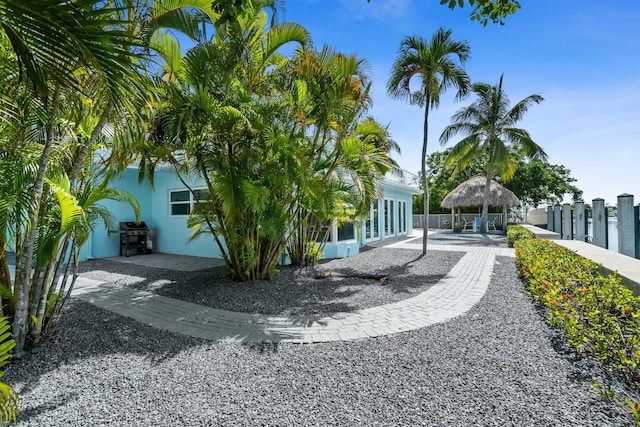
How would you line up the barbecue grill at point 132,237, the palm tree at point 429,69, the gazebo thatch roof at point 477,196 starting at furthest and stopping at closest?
the gazebo thatch roof at point 477,196 < the barbecue grill at point 132,237 < the palm tree at point 429,69

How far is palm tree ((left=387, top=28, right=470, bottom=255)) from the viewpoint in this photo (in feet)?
33.2

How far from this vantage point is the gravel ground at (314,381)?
235 cm

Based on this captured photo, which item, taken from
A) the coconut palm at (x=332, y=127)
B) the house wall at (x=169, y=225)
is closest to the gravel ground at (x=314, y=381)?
the coconut palm at (x=332, y=127)

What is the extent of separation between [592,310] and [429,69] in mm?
8878

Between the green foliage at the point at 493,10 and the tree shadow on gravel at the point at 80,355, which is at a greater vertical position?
the green foliage at the point at 493,10

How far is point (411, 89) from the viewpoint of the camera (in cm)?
1144

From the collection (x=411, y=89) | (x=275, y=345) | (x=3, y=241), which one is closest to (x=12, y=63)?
(x=3, y=241)

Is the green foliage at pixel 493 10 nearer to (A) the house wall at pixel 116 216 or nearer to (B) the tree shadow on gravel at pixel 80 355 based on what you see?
(B) the tree shadow on gravel at pixel 80 355

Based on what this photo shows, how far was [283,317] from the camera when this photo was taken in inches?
186

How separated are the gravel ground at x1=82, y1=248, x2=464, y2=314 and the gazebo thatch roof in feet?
48.6

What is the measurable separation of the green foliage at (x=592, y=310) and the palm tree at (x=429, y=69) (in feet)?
22.0

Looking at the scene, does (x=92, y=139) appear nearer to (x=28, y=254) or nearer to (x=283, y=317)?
(x=28, y=254)

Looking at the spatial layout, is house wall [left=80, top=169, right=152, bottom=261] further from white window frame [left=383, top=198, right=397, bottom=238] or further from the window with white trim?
white window frame [left=383, top=198, right=397, bottom=238]

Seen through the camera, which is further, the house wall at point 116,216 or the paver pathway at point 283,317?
the house wall at point 116,216
